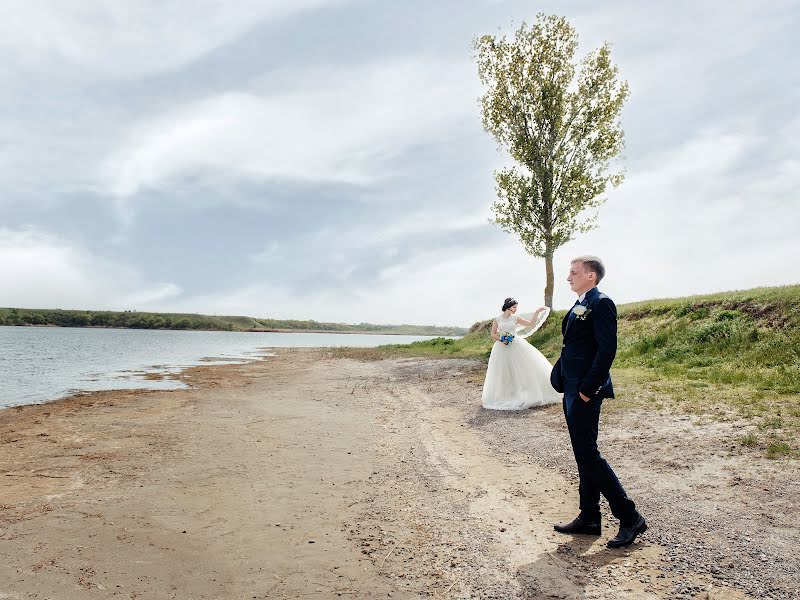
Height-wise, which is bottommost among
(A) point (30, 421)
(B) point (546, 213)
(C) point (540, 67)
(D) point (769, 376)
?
(A) point (30, 421)

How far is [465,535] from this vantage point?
582 cm

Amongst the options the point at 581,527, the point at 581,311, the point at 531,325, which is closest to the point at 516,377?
the point at 531,325

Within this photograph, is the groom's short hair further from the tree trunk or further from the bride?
the tree trunk

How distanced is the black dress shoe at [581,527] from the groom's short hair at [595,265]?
2849 millimetres

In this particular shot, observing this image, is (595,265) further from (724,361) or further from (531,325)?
(724,361)

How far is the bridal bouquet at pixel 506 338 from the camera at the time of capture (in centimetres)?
1451

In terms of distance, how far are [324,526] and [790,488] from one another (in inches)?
243

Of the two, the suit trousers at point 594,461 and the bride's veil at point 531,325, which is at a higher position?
the bride's veil at point 531,325

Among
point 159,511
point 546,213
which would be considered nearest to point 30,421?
point 159,511

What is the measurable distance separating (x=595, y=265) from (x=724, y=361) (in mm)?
13291

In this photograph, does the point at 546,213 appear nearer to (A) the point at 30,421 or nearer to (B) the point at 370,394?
(B) the point at 370,394

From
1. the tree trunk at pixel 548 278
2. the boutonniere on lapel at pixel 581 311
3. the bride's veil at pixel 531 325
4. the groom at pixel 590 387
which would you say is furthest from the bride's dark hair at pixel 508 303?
the tree trunk at pixel 548 278

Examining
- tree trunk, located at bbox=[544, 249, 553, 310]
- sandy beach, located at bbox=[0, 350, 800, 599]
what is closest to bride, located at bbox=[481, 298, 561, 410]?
sandy beach, located at bbox=[0, 350, 800, 599]

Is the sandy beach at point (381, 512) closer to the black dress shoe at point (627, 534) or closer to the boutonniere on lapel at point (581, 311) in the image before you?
the black dress shoe at point (627, 534)
